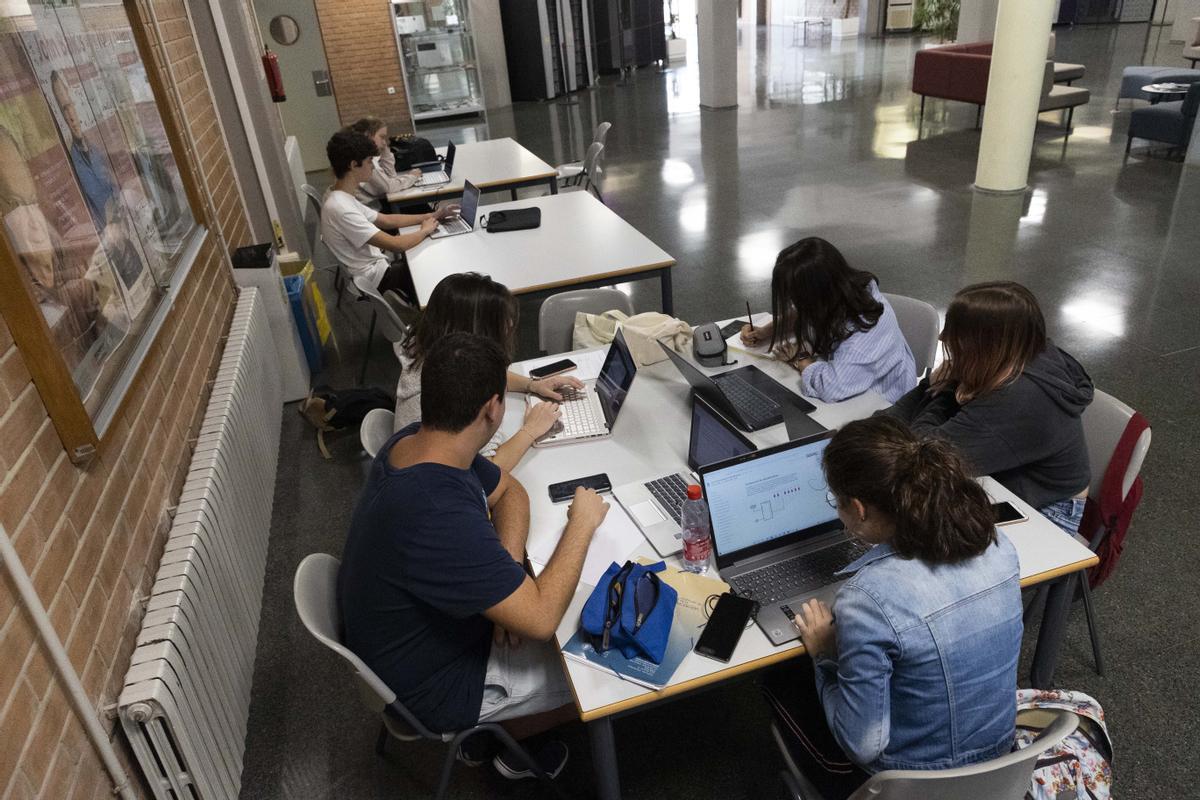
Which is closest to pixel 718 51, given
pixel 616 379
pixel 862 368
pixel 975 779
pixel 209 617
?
pixel 862 368

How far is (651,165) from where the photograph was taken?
9469 millimetres

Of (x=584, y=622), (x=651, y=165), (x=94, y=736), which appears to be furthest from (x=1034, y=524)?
(x=651, y=165)

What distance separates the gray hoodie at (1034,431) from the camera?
222cm

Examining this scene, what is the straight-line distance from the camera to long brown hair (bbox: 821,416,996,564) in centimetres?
151

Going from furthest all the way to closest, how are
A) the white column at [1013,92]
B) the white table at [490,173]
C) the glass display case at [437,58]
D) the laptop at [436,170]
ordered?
1. the glass display case at [437,58]
2. the white column at [1013,92]
3. the laptop at [436,170]
4. the white table at [490,173]

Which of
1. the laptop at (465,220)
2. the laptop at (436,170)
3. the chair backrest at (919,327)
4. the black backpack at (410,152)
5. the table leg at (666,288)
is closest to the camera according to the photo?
the chair backrest at (919,327)

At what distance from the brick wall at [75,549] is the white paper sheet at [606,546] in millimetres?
1049

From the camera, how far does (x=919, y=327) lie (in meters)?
3.27

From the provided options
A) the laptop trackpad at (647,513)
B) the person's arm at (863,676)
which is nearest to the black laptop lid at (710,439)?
the laptop trackpad at (647,513)

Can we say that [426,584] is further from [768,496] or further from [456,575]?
[768,496]

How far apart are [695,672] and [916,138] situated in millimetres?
9633

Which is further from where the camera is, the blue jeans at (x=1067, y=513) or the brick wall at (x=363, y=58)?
the brick wall at (x=363, y=58)

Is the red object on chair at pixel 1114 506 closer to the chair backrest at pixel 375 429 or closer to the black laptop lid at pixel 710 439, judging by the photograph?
the black laptop lid at pixel 710 439

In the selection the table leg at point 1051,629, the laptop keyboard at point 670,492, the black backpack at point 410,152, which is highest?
the black backpack at point 410,152
